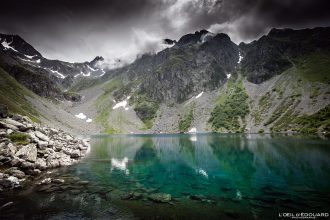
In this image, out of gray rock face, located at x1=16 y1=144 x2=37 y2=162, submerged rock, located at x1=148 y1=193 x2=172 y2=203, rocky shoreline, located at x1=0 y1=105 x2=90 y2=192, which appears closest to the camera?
submerged rock, located at x1=148 y1=193 x2=172 y2=203

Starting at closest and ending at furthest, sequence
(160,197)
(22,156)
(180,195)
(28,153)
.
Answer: (160,197), (180,195), (22,156), (28,153)

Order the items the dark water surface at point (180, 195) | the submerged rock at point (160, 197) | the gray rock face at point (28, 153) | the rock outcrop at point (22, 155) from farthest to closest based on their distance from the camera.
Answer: the gray rock face at point (28, 153)
the rock outcrop at point (22, 155)
the submerged rock at point (160, 197)
the dark water surface at point (180, 195)

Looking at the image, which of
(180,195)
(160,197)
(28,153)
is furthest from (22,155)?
(180,195)

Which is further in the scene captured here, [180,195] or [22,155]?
[22,155]

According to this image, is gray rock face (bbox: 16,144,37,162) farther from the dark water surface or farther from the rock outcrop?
the dark water surface

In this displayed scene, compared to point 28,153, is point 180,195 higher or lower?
lower

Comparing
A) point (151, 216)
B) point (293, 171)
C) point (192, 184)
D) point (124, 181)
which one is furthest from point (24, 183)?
point (293, 171)

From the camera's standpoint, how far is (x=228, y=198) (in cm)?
2809

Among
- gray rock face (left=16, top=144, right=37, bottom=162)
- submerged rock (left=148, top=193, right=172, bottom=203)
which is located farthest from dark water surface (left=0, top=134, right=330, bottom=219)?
gray rock face (left=16, top=144, right=37, bottom=162)

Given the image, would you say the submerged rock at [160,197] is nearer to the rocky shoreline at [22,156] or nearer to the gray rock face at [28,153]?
the rocky shoreline at [22,156]

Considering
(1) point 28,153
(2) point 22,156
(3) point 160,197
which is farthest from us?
(1) point 28,153

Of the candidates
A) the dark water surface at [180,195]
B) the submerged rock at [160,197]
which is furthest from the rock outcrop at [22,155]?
the submerged rock at [160,197]

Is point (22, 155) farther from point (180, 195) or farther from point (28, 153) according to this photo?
point (180, 195)

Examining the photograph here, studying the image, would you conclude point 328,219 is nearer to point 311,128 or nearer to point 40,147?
point 40,147
